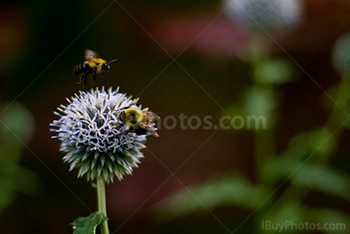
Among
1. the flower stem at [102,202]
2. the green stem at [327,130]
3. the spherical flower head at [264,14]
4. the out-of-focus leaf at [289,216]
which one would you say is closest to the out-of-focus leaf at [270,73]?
the green stem at [327,130]

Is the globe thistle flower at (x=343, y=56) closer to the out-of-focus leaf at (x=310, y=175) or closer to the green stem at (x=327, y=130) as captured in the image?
the green stem at (x=327, y=130)

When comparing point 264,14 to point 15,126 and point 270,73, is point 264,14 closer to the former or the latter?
point 270,73

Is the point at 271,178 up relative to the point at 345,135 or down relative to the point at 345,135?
down

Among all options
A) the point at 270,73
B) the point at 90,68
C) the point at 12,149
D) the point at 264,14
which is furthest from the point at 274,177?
the point at 12,149

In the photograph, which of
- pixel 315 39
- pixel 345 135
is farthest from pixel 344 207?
pixel 315 39

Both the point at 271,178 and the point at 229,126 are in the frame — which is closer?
the point at 271,178

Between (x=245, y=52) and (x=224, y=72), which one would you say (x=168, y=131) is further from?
(x=245, y=52)

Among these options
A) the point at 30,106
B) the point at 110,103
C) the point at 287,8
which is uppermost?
the point at 287,8
